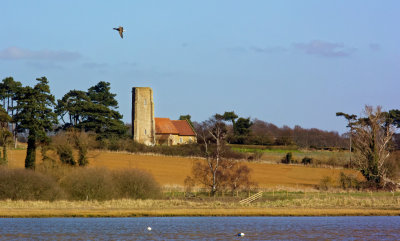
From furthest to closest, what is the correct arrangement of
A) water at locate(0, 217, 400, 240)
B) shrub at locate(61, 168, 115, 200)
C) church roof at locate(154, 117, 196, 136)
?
church roof at locate(154, 117, 196, 136) → shrub at locate(61, 168, 115, 200) → water at locate(0, 217, 400, 240)

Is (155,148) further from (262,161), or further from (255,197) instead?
(255,197)

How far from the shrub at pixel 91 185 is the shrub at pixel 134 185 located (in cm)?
94

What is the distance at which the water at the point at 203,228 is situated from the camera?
119ft

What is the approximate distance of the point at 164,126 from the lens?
123m

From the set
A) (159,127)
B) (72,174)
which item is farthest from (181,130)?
(72,174)

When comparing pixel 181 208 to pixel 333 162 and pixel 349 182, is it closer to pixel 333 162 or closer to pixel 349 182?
pixel 349 182

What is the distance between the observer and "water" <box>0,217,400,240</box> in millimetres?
36406

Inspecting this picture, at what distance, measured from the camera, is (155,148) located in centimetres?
10550

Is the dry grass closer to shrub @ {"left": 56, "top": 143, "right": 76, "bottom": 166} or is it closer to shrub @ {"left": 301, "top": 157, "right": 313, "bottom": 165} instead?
shrub @ {"left": 56, "top": 143, "right": 76, "bottom": 166}

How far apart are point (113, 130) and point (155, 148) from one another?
25.2 feet

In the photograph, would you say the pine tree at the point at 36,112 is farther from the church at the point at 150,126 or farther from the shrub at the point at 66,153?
the church at the point at 150,126

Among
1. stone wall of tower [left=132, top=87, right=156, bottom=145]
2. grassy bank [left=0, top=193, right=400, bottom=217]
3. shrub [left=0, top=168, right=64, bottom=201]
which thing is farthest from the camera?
stone wall of tower [left=132, top=87, right=156, bottom=145]

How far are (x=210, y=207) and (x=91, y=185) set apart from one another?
1056 centimetres

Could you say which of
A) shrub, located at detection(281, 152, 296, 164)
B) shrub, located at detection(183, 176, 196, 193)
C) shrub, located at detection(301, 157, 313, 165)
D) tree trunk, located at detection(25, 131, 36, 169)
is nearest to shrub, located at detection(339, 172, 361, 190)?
shrub, located at detection(183, 176, 196, 193)
